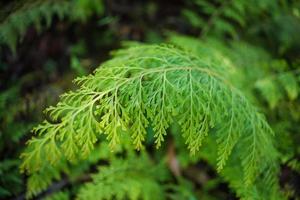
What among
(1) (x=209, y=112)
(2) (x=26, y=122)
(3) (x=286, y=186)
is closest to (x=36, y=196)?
(2) (x=26, y=122)

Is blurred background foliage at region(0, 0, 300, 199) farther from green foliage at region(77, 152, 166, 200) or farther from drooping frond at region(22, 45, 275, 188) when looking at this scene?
drooping frond at region(22, 45, 275, 188)

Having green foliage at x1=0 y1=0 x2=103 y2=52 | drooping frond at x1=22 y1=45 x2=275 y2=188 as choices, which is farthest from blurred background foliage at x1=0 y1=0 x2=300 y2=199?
drooping frond at x1=22 y1=45 x2=275 y2=188

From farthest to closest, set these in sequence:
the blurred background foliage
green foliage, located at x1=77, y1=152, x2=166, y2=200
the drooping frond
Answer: the blurred background foliage → green foliage, located at x1=77, y1=152, x2=166, y2=200 → the drooping frond

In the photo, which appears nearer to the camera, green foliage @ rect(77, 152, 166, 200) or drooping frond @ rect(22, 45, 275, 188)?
drooping frond @ rect(22, 45, 275, 188)

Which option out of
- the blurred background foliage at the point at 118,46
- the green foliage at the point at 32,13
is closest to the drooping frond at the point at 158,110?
the blurred background foliage at the point at 118,46

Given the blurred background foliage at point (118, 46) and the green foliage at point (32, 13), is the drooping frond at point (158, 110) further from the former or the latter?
the green foliage at point (32, 13)

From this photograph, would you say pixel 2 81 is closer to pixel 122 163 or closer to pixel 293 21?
pixel 122 163
